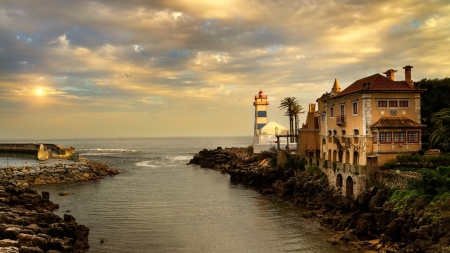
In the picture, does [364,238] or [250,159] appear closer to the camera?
[364,238]

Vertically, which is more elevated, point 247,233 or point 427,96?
point 427,96

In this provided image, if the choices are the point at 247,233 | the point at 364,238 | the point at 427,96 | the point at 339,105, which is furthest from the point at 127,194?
the point at 427,96

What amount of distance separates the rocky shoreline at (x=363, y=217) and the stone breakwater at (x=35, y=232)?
55.2 feet

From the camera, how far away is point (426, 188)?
2441cm

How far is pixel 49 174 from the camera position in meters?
56.0

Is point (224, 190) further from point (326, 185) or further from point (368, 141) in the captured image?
point (368, 141)

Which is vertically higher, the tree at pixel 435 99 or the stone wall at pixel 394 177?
the tree at pixel 435 99

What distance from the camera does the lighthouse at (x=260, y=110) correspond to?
87.2 metres

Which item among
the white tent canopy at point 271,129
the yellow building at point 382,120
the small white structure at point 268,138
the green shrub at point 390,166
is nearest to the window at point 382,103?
the yellow building at point 382,120

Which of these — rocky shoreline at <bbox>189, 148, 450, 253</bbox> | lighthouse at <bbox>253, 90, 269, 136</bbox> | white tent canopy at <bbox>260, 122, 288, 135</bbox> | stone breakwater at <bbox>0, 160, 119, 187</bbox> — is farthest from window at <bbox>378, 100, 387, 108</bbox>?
lighthouse at <bbox>253, 90, 269, 136</bbox>

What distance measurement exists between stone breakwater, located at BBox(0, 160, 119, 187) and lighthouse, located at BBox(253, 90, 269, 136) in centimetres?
3675

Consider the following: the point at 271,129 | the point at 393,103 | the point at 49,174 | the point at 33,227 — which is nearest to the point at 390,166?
the point at 393,103

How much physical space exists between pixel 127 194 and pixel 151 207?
342 inches

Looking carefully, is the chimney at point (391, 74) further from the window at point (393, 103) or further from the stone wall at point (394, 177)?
the stone wall at point (394, 177)
